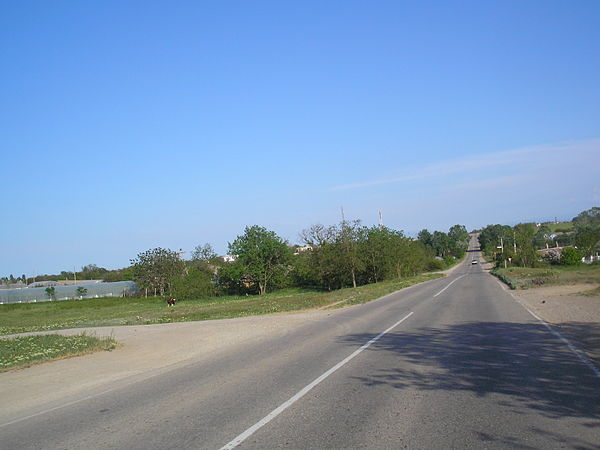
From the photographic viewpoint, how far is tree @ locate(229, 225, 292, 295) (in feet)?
250

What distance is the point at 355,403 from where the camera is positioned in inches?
299

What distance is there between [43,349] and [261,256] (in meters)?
61.2

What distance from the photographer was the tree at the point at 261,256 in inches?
3002

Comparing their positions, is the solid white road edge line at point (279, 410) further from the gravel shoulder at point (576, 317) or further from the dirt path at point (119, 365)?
the gravel shoulder at point (576, 317)

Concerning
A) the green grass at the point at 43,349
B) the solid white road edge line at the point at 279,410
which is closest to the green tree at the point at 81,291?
the green grass at the point at 43,349

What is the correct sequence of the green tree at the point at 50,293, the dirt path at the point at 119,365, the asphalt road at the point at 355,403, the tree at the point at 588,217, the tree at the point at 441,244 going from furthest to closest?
the tree at the point at 441,244 → the tree at the point at 588,217 → the green tree at the point at 50,293 → the dirt path at the point at 119,365 → the asphalt road at the point at 355,403

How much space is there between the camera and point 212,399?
27.5 ft

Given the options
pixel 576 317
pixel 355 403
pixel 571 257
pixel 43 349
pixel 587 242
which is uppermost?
pixel 587 242

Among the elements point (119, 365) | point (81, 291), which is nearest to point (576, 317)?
point (119, 365)

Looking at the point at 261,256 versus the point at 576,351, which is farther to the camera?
the point at 261,256

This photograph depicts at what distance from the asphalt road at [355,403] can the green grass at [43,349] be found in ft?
15.4

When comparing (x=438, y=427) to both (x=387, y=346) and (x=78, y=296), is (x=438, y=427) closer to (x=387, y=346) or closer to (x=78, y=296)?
(x=387, y=346)

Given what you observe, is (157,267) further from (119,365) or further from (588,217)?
(588,217)

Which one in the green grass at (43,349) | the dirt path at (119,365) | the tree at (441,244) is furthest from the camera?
the tree at (441,244)
